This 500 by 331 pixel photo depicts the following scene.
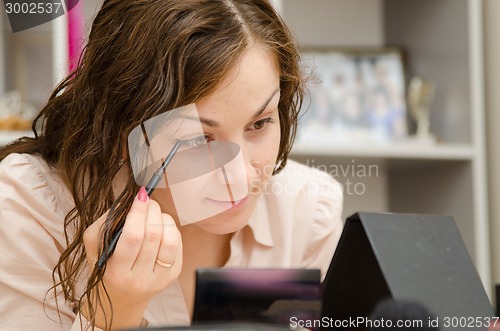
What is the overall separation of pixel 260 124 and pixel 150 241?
23 cm

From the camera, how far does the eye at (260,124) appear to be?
786mm

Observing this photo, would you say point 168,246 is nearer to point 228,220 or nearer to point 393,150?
point 228,220

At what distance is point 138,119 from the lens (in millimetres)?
771

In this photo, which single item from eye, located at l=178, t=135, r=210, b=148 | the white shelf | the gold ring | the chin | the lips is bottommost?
the white shelf

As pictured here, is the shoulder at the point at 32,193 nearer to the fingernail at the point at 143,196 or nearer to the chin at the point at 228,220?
the chin at the point at 228,220

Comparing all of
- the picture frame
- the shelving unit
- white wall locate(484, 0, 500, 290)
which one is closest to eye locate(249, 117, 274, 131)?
the shelving unit

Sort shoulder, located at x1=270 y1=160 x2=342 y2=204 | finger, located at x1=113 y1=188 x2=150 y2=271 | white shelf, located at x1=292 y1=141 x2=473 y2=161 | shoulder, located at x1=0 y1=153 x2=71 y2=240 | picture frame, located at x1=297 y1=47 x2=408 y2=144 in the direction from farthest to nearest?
picture frame, located at x1=297 y1=47 x2=408 y2=144
white shelf, located at x1=292 y1=141 x2=473 y2=161
shoulder, located at x1=270 y1=160 x2=342 y2=204
shoulder, located at x1=0 y1=153 x2=71 y2=240
finger, located at x1=113 y1=188 x2=150 y2=271

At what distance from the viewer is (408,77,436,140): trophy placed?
1.73m

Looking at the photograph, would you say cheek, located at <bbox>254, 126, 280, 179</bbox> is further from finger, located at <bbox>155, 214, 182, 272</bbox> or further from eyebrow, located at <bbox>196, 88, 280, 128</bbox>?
finger, located at <bbox>155, 214, 182, 272</bbox>

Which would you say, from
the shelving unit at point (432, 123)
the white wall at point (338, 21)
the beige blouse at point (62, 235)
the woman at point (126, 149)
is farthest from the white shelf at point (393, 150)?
the woman at point (126, 149)

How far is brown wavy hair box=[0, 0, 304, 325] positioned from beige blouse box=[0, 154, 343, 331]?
0.09ft

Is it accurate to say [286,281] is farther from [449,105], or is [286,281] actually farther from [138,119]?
[449,105]

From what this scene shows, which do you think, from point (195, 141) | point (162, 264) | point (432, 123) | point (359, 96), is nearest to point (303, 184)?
point (195, 141)

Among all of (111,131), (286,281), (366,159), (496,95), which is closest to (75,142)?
(111,131)
